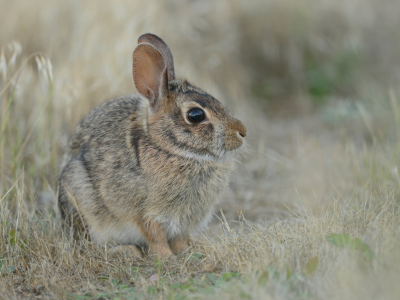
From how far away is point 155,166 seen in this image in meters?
3.46

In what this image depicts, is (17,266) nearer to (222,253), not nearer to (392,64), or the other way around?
(222,253)

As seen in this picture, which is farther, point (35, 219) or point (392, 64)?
point (392, 64)

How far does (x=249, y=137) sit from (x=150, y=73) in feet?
3.51

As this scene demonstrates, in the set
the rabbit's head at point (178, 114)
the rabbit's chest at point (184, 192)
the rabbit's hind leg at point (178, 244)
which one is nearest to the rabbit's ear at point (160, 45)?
the rabbit's head at point (178, 114)

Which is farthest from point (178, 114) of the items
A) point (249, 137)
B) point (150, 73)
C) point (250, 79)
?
point (250, 79)

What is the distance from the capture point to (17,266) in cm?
326

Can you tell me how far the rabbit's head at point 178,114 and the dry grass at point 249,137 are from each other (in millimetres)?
439

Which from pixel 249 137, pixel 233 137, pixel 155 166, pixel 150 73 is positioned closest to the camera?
pixel 233 137

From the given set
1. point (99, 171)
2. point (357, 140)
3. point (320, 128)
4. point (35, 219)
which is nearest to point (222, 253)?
point (99, 171)

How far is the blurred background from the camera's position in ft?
15.1

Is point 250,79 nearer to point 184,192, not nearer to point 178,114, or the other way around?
point 178,114

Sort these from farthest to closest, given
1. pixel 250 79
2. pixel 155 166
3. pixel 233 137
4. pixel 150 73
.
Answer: pixel 250 79 < pixel 150 73 < pixel 155 166 < pixel 233 137

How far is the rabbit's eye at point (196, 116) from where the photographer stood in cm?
336

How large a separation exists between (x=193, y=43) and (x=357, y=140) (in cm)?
306
